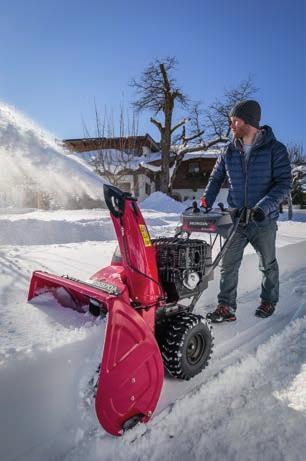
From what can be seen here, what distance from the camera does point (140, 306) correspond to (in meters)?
1.89

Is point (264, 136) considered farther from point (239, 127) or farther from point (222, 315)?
point (222, 315)

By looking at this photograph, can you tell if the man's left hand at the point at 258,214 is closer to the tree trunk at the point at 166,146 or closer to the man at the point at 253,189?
the man at the point at 253,189

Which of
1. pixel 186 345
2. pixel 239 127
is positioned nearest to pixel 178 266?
pixel 186 345

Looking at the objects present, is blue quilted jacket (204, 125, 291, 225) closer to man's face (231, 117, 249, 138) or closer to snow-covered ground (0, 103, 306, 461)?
man's face (231, 117, 249, 138)

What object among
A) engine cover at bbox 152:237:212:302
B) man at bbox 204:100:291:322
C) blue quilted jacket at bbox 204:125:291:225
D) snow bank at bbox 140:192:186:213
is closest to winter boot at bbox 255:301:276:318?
man at bbox 204:100:291:322

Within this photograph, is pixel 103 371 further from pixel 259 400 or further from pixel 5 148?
pixel 5 148

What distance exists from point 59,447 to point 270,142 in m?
2.50

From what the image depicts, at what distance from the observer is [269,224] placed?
111 inches

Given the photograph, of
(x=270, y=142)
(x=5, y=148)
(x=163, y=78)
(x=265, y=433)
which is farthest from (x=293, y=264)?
(x=163, y=78)

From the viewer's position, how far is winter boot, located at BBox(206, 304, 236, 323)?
284cm

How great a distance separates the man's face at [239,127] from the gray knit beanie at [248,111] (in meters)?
0.03

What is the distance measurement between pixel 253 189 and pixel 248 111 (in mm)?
633

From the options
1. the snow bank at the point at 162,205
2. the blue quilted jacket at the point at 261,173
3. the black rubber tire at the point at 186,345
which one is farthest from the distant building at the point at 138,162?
the black rubber tire at the point at 186,345

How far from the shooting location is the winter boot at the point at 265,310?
9.77 ft
